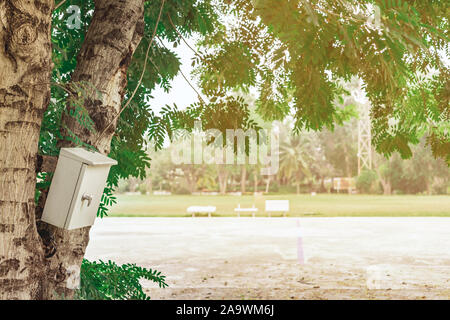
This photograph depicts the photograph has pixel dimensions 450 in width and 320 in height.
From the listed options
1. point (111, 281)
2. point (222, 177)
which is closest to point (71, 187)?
point (111, 281)

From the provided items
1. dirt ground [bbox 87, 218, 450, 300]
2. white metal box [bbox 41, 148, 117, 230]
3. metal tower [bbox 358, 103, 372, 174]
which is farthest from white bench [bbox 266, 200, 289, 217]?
white metal box [bbox 41, 148, 117, 230]

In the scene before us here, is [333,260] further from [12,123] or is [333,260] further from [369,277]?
[12,123]

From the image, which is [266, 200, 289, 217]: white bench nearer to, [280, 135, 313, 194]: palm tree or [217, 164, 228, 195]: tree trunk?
[217, 164, 228, 195]: tree trunk

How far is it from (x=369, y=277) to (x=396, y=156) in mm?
26444

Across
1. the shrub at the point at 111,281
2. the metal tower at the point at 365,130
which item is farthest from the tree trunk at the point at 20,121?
the metal tower at the point at 365,130

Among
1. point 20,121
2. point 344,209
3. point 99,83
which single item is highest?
point 99,83

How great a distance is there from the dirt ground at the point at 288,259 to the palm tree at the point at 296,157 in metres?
30.4

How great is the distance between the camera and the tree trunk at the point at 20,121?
1.93 meters

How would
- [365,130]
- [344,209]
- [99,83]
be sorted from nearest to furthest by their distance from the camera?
[99,83] → [344,209] → [365,130]

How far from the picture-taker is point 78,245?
92.0 inches

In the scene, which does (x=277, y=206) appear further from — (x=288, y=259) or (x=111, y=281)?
(x=111, y=281)

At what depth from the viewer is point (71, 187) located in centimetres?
217

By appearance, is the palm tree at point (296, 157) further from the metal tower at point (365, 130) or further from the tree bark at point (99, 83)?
the tree bark at point (99, 83)

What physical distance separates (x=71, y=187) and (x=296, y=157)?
143ft
